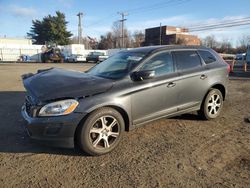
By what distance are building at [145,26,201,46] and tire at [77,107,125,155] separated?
62259mm

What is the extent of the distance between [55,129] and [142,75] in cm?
165

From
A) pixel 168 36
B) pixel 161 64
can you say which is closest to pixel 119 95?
pixel 161 64

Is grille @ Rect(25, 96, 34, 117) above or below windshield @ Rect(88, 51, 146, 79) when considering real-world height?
below

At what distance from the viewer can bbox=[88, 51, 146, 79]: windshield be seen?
179 inches

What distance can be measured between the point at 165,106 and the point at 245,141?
1521 mm

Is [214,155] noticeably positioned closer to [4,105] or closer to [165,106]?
[165,106]

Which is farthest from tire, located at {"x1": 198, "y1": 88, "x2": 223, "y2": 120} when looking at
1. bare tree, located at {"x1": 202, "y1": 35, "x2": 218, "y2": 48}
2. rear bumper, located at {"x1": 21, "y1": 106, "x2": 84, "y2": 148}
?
bare tree, located at {"x1": 202, "y1": 35, "x2": 218, "y2": 48}

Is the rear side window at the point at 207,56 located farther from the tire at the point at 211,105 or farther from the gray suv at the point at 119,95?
the tire at the point at 211,105

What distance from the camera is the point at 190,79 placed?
202 inches

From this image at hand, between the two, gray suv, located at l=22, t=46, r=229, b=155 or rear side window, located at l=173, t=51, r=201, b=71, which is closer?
gray suv, located at l=22, t=46, r=229, b=155

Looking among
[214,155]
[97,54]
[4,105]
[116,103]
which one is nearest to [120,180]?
[116,103]

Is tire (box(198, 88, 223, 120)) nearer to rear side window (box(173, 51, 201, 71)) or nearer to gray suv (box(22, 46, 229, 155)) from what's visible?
gray suv (box(22, 46, 229, 155))

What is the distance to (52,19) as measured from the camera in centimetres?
6994

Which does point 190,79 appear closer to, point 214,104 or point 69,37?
point 214,104
